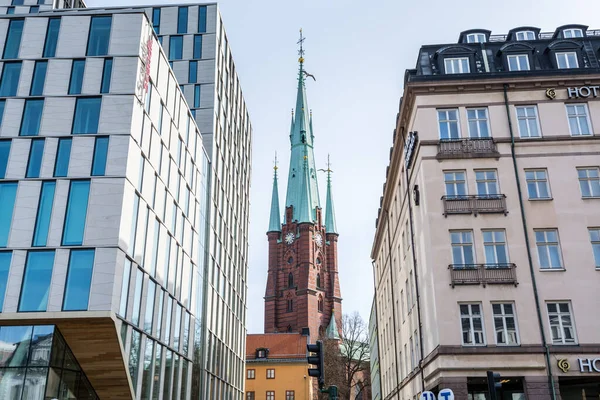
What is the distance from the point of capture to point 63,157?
2720 cm

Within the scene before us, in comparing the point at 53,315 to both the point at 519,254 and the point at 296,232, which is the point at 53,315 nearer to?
the point at 519,254

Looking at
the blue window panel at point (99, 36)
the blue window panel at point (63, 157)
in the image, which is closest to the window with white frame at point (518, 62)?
the blue window panel at point (99, 36)

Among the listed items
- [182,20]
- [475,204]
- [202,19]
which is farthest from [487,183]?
[182,20]

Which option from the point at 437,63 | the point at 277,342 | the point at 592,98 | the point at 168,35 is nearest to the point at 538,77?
the point at 592,98

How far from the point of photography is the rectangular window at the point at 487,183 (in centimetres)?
2914

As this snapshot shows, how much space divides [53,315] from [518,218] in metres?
20.9

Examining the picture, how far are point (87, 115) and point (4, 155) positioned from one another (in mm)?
4036

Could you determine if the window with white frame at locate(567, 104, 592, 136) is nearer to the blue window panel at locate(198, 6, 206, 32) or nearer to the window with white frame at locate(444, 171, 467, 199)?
the window with white frame at locate(444, 171, 467, 199)

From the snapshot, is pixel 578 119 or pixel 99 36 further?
pixel 578 119

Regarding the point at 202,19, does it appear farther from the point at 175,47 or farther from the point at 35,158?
the point at 35,158

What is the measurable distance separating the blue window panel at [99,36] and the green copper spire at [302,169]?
104 metres

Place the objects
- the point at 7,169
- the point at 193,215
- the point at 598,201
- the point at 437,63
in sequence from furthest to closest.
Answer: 1. the point at 193,215
2. the point at 437,63
3. the point at 598,201
4. the point at 7,169

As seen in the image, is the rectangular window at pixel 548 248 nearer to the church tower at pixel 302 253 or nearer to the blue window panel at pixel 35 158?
the blue window panel at pixel 35 158

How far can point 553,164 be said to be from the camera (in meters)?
29.4
